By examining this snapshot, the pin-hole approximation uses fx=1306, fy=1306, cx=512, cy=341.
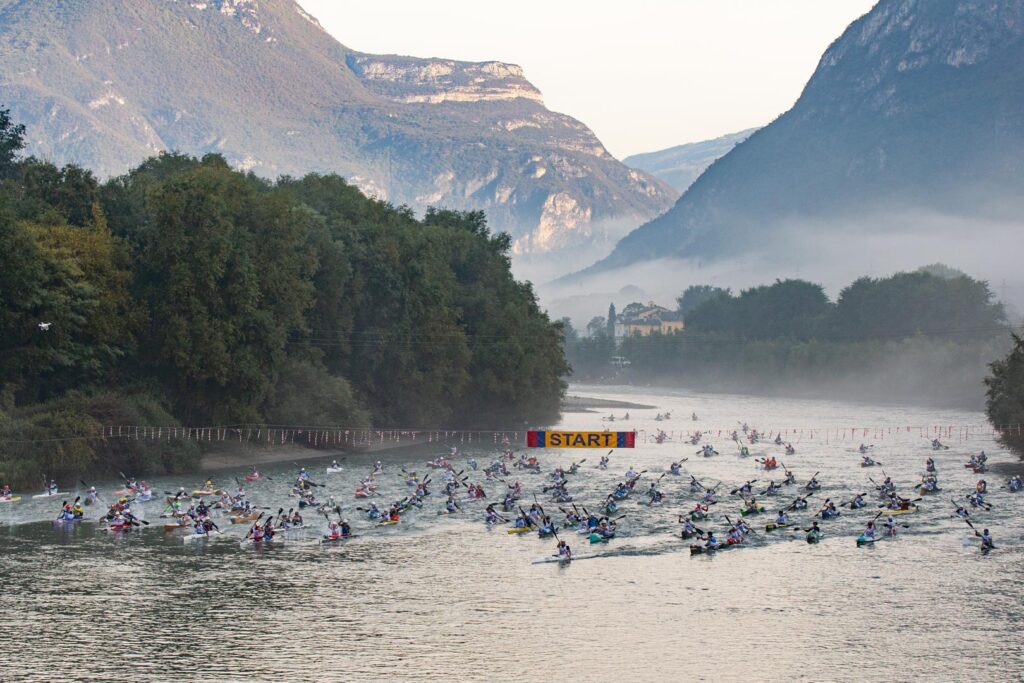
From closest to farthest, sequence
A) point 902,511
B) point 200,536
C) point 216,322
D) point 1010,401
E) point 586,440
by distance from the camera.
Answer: point 200,536 → point 902,511 → point 216,322 → point 1010,401 → point 586,440

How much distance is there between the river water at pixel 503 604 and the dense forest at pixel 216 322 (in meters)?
15.3

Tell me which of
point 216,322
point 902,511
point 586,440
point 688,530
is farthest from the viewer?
point 586,440

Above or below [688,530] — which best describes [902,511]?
above

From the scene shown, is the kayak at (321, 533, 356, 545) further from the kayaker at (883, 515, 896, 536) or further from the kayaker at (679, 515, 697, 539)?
the kayaker at (883, 515, 896, 536)

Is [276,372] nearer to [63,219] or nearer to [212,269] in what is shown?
[212,269]

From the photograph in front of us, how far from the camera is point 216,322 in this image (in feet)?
340

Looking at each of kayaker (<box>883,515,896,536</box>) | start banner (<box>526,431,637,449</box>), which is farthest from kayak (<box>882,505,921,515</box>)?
start banner (<box>526,431,637,449</box>)

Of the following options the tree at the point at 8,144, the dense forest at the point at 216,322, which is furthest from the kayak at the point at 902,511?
the tree at the point at 8,144

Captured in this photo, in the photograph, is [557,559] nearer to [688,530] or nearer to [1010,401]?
[688,530]

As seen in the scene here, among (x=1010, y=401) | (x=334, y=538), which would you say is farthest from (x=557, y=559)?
(x=1010, y=401)

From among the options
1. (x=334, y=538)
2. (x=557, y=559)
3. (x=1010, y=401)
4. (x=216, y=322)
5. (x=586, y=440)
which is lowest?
(x=557, y=559)

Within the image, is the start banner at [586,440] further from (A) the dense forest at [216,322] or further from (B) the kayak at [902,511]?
(B) the kayak at [902,511]

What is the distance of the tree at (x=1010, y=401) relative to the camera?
362 feet

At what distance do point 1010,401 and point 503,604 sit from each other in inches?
2760
